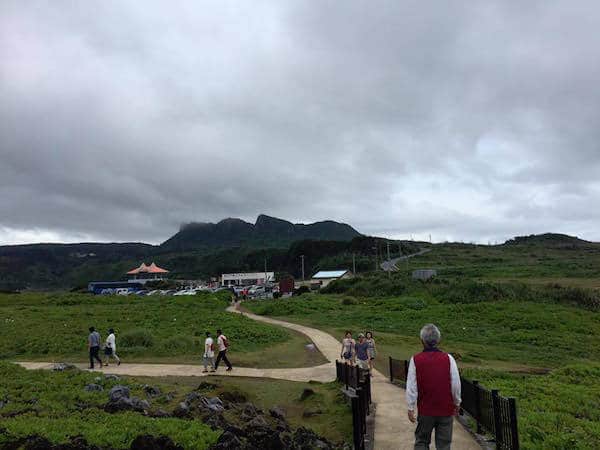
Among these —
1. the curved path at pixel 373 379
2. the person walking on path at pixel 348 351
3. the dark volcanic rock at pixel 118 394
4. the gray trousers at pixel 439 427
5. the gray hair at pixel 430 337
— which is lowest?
the curved path at pixel 373 379

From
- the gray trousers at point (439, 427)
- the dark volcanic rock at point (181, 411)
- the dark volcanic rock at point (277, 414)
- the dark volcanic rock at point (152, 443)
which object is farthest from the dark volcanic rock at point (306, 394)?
the gray trousers at point (439, 427)

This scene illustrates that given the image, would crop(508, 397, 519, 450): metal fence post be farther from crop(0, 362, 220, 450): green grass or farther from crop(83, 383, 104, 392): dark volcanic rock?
crop(83, 383, 104, 392): dark volcanic rock

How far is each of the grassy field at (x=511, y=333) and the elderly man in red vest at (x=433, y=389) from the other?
349cm

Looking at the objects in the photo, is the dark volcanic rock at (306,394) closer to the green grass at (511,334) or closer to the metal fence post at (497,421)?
the green grass at (511,334)

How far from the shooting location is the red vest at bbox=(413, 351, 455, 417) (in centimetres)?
568

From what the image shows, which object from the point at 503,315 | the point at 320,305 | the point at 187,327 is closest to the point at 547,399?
the point at 187,327

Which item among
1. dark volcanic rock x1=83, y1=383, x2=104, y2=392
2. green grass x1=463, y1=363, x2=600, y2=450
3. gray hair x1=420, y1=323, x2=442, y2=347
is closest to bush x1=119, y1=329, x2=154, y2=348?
→ dark volcanic rock x1=83, y1=383, x2=104, y2=392

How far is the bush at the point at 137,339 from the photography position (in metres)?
23.9

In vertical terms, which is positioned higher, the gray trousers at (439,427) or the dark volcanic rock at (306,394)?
the gray trousers at (439,427)

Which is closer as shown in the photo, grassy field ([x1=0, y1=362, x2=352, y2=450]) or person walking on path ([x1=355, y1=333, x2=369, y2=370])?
grassy field ([x1=0, y1=362, x2=352, y2=450])

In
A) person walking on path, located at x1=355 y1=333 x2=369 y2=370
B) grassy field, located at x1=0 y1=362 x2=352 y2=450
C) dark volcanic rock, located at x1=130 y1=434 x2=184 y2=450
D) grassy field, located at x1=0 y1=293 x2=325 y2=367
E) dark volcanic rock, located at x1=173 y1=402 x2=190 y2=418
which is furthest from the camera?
grassy field, located at x1=0 y1=293 x2=325 y2=367

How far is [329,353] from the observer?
22672mm

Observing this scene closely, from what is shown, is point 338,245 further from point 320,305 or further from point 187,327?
point 187,327

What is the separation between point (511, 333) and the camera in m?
31.1
